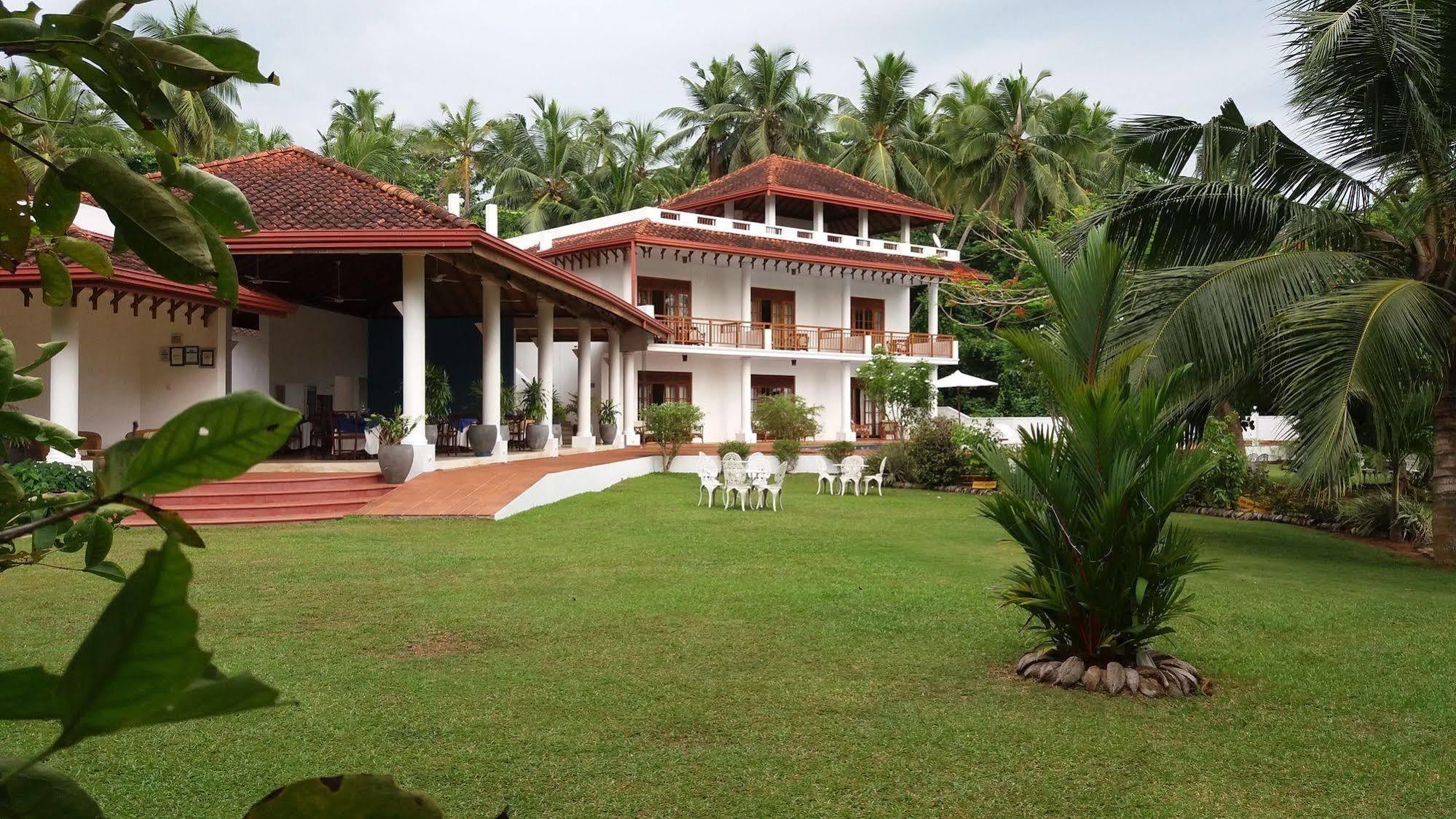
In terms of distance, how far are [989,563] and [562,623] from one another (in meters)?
4.90

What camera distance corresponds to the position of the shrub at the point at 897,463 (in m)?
20.3

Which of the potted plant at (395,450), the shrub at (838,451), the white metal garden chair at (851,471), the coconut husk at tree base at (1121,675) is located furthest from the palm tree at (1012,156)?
the coconut husk at tree base at (1121,675)

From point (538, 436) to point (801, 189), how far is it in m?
15.1

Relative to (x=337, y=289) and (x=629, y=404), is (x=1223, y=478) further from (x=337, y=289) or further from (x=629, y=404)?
(x=337, y=289)

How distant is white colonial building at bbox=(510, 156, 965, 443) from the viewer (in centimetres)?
2859

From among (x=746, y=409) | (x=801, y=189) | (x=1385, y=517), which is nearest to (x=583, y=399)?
(x=746, y=409)

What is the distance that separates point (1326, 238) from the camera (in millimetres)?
11180

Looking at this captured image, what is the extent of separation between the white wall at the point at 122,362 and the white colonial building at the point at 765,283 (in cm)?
1134

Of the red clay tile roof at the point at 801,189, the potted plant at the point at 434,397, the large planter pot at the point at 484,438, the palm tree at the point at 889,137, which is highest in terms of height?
the palm tree at the point at 889,137

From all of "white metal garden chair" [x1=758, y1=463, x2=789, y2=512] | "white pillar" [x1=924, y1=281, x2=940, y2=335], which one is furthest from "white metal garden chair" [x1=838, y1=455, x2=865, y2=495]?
"white pillar" [x1=924, y1=281, x2=940, y2=335]

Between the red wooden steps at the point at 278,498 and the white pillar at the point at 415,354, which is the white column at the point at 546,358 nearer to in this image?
the white pillar at the point at 415,354

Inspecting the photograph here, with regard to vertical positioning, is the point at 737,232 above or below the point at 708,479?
above

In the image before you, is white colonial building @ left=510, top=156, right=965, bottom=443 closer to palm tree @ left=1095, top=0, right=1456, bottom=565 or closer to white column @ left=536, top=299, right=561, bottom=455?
white column @ left=536, top=299, right=561, bottom=455

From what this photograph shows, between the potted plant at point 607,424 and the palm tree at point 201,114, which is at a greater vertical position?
the palm tree at point 201,114
